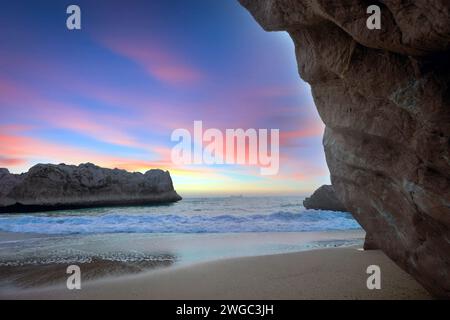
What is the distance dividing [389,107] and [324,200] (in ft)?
129

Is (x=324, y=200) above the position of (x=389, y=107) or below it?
below

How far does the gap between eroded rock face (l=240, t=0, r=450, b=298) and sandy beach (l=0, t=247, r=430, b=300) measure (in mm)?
1111

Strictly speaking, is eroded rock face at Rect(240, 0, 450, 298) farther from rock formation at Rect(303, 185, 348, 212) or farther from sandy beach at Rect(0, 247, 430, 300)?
rock formation at Rect(303, 185, 348, 212)

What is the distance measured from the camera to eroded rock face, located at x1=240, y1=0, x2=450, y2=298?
13.5ft

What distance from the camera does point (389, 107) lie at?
16.4 feet

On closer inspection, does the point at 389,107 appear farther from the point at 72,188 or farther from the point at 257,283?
the point at 72,188

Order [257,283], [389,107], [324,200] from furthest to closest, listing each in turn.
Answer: [324,200], [257,283], [389,107]

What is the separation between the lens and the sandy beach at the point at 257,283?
654cm

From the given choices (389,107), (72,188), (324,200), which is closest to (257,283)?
(389,107)

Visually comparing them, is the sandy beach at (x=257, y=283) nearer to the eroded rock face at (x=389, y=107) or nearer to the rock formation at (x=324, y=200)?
the eroded rock face at (x=389, y=107)

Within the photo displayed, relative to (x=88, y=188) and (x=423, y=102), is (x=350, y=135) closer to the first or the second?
(x=423, y=102)

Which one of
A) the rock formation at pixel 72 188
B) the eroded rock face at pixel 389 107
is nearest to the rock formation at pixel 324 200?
the rock formation at pixel 72 188

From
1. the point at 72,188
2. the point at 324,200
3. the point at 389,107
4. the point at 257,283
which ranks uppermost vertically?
the point at 389,107
